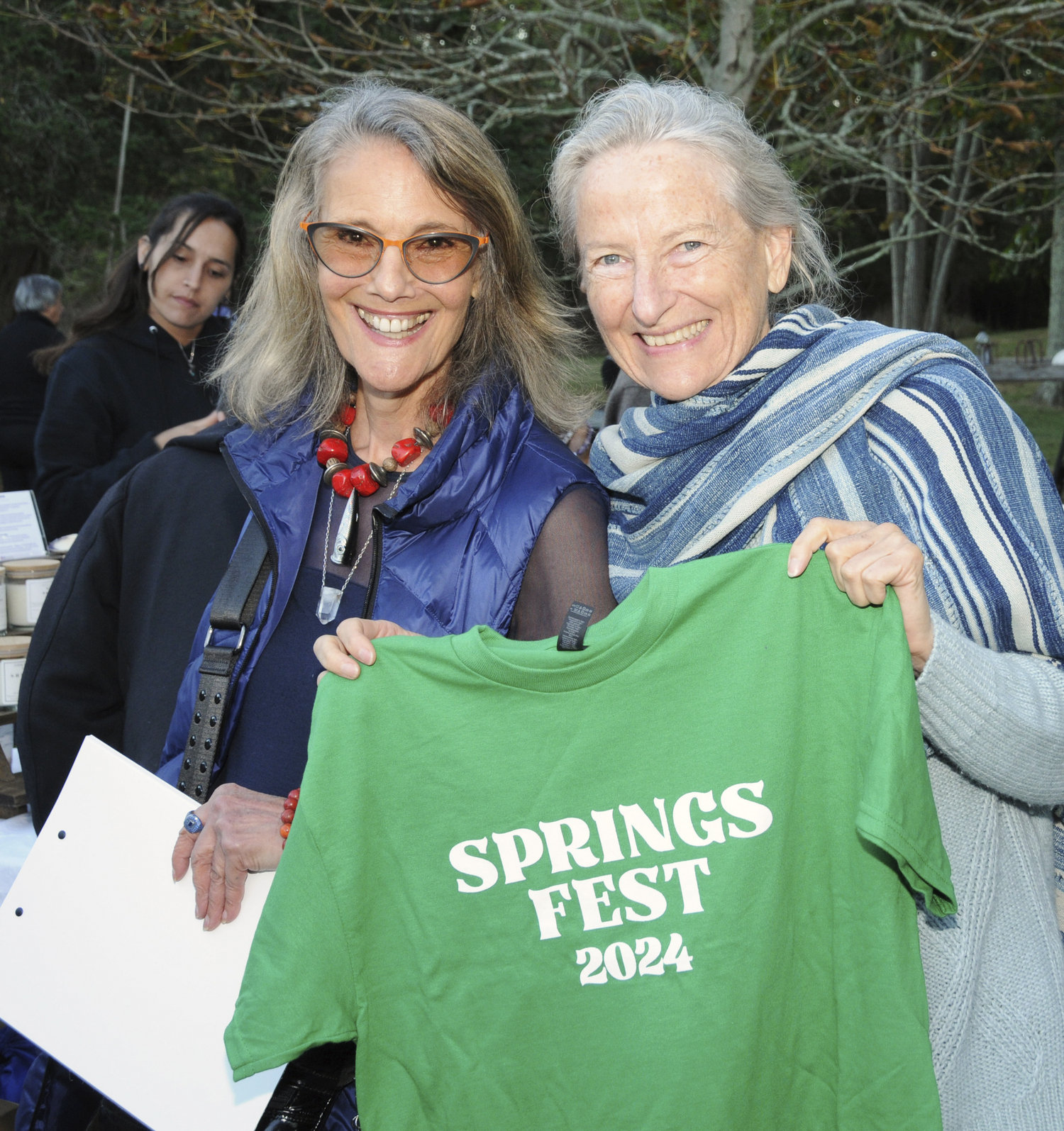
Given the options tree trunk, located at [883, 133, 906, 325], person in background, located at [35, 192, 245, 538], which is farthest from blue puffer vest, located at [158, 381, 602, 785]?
tree trunk, located at [883, 133, 906, 325]

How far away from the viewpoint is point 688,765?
4.80 feet

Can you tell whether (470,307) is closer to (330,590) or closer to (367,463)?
(367,463)

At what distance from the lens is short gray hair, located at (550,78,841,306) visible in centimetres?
187

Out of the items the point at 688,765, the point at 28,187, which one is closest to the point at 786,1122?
the point at 688,765

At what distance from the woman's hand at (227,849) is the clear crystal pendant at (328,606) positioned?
328mm

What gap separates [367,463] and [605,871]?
981 mm

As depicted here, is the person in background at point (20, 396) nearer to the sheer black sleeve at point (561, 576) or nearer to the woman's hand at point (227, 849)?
the woman's hand at point (227, 849)

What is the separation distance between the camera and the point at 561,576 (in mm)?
1765

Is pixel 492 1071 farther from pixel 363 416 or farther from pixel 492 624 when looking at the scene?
pixel 363 416

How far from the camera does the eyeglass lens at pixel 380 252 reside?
198cm

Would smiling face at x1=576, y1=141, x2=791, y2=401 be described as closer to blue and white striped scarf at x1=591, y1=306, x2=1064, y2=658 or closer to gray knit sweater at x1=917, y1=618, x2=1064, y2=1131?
blue and white striped scarf at x1=591, y1=306, x2=1064, y2=658

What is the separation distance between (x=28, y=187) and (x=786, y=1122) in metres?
14.6

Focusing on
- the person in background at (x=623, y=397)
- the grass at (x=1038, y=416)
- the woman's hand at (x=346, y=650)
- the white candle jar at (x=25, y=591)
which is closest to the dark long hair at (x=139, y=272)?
the white candle jar at (x=25, y=591)

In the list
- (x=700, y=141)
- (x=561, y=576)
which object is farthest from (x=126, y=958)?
(x=700, y=141)
